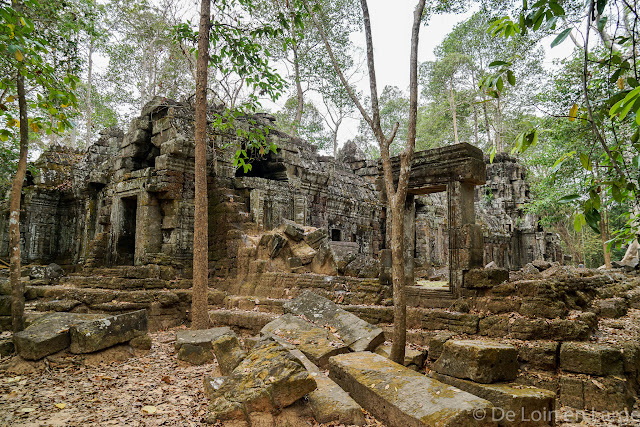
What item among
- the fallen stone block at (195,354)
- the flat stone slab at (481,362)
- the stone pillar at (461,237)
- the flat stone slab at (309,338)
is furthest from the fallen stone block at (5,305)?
the stone pillar at (461,237)

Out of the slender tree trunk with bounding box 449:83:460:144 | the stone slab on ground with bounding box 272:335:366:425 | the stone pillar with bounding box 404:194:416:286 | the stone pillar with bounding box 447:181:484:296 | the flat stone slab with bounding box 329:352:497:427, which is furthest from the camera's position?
the slender tree trunk with bounding box 449:83:460:144

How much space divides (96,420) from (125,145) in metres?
10.3

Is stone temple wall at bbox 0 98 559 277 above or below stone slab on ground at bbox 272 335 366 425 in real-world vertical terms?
above

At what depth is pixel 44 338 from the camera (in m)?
5.54

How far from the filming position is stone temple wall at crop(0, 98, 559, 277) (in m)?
10.8

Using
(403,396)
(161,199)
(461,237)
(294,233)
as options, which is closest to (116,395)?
(403,396)

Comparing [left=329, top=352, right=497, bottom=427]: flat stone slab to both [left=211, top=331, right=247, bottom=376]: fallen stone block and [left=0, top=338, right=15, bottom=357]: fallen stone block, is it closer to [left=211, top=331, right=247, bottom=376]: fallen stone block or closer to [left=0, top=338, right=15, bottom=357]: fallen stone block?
[left=211, top=331, right=247, bottom=376]: fallen stone block

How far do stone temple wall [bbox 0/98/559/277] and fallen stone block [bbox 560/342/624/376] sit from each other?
180 inches

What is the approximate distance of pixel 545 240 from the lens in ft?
73.8

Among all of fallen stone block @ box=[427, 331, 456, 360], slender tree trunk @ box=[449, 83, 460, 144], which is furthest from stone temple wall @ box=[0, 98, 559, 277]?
slender tree trunk @ box=[449, 83, 460, 144]

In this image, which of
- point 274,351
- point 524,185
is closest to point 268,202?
point 274,351

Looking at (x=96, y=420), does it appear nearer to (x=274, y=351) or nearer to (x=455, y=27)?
(x=274, y=351)

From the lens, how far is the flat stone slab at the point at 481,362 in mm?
4039

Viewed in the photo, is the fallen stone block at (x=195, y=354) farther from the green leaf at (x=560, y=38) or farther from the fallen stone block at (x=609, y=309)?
the fallen stone block at (x=609, y=309)
